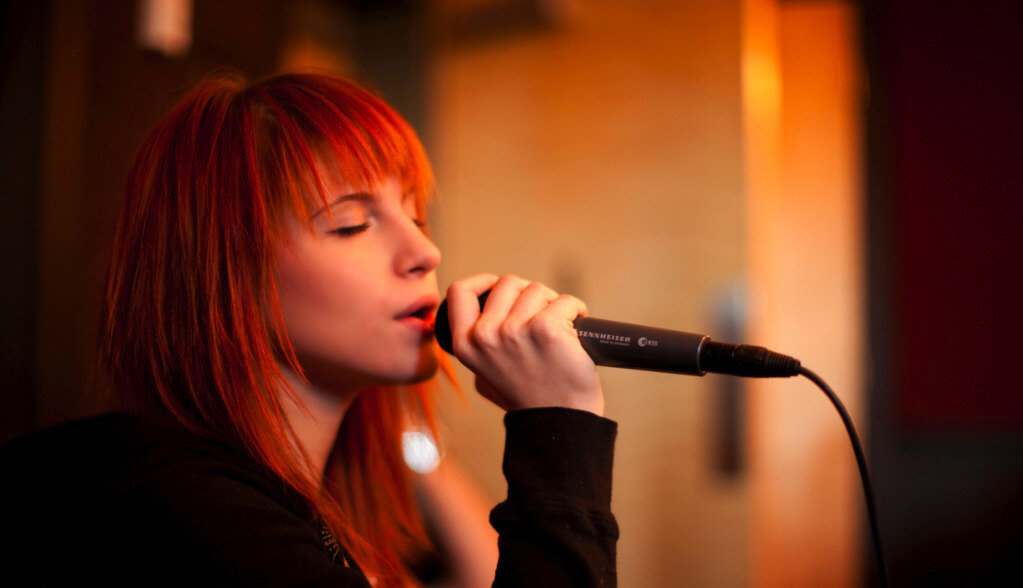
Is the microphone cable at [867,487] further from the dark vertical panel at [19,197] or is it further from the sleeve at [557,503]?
the dark vertical panel at [19,197]

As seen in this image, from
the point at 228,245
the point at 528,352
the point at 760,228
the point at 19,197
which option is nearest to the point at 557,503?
the point at 528,352

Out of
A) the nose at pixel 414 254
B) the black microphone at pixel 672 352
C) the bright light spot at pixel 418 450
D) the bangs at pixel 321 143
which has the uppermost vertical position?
the bangs at pixel 321 143

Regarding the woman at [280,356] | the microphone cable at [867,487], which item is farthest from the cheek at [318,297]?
the microphone cable at [867,487]

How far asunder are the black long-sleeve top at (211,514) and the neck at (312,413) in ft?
0.28

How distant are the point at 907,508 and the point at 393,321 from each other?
2.00m

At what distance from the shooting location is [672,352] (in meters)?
0.60

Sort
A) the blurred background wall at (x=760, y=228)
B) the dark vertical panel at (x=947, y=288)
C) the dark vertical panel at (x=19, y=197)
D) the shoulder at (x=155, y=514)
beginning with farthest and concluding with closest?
the dark vertical panel at (x=947, y=288) → the blurred background wall at (x=760, y=228) → the dark vertical panel at (x=19, y=197) → the shoulder at (x=155, y=514)

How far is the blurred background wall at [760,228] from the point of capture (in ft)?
5.88

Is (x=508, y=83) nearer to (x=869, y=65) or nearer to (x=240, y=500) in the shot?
(x=869, y=65)

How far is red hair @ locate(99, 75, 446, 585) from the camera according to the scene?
2.09 ft

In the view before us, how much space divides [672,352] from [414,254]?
0.88 ft

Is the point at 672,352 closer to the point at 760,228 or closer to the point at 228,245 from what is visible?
the point at 228,245

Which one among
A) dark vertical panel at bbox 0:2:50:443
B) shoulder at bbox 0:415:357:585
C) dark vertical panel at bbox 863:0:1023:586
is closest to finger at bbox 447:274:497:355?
shoulder at bbox 0:415:357:585

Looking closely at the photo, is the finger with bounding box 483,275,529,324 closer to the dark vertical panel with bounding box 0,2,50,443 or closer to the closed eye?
the closed eye
